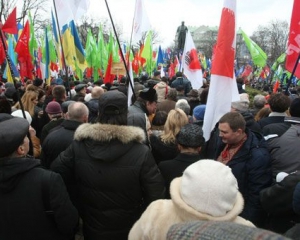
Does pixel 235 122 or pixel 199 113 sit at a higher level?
pixel 235 122

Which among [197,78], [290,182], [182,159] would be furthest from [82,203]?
[197,78]

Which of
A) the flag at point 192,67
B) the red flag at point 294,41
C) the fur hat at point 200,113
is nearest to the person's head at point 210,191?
the fur hat at point 200,113

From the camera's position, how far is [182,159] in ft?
9.12

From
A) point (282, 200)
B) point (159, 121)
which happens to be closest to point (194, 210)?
point (282, 200)

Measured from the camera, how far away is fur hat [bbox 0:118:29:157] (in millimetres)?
1991

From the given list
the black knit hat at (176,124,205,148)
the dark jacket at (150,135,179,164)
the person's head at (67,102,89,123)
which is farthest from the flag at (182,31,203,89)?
the black knit hat at (176,124,205,148)

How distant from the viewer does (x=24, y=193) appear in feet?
6.66

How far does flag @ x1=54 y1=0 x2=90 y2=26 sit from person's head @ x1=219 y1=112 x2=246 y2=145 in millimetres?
4453

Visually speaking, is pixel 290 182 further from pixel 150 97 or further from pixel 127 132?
pixel 150 97

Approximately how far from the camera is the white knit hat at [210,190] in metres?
1.48

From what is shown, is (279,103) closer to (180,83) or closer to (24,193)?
(24,193)

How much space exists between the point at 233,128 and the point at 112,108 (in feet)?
3.74

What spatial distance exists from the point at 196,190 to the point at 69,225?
43.4 inches

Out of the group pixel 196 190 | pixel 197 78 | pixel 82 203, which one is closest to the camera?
pixel 196 190
